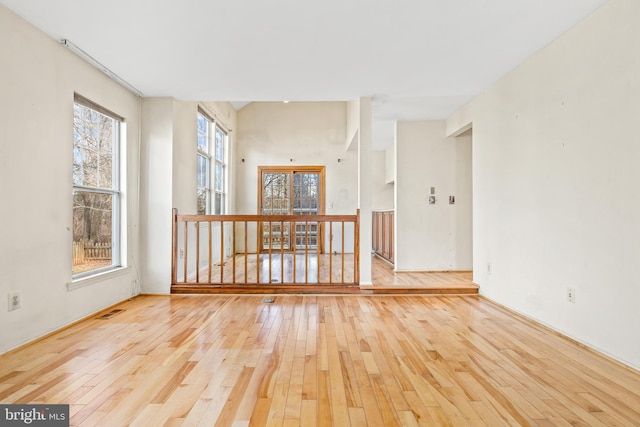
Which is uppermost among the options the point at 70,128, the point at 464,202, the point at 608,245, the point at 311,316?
the point at 70,128

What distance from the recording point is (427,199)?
16.3 feet

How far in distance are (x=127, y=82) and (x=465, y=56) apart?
3.47 meters

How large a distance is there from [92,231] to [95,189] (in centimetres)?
42

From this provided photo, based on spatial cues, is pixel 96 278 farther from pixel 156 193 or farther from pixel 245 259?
pixel 245 259

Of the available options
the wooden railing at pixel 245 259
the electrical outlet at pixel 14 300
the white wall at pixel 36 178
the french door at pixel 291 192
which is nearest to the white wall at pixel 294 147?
the french door at pixel 291 192

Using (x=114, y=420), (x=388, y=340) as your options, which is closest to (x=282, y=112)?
(x=388, y=340)

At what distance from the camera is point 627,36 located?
2027 millimetres

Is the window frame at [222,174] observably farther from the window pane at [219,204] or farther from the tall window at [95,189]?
the tall window at [95,189]

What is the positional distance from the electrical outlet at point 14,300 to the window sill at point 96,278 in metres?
0.47

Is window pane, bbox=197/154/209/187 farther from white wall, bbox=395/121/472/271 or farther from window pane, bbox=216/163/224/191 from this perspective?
white wall, bbox=395/121/472/271

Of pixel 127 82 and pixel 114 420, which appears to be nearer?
pixel 114 420

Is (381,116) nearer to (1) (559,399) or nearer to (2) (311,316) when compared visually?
(2) (311,316)

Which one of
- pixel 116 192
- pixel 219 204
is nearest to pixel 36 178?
pixel 116 192

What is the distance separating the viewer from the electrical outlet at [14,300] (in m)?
2.21
